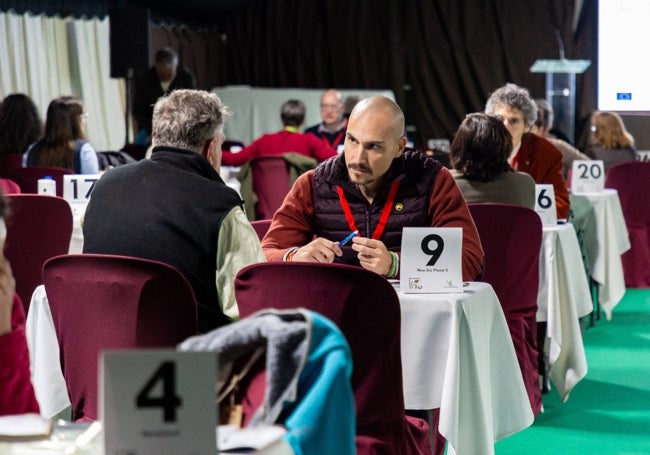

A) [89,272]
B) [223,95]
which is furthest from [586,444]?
[223,95]

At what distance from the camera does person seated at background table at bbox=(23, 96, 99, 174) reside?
259 inches

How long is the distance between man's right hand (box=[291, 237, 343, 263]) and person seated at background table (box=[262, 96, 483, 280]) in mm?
144

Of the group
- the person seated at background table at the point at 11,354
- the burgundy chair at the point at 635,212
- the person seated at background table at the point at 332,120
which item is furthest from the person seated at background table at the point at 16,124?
the person seated at background table at the point at 11,354

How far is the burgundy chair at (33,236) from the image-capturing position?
178 inches

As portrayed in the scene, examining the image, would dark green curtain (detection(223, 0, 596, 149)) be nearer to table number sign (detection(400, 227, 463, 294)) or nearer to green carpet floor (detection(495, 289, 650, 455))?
green carpet floor (detection(495, 289, 650, 455))

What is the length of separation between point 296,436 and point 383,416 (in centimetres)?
92

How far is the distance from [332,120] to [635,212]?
9.22 feet

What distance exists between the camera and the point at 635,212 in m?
7.70

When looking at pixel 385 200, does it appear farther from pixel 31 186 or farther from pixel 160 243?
pixel 31 186

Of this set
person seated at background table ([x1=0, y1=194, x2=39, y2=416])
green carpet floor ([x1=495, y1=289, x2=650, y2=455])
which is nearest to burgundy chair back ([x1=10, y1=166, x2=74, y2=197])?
green carpet floor ([x1=495, y1=289, x2=650, y2=455])

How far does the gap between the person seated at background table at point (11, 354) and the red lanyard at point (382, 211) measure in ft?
5.84

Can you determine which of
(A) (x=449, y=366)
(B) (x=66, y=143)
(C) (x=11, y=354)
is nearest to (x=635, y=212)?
(B) (x=66, y=143)

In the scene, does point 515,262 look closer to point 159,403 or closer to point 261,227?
point 261,227

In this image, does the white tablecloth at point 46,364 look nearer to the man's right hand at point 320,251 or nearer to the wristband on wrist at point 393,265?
the man's right hand at point 320,251
